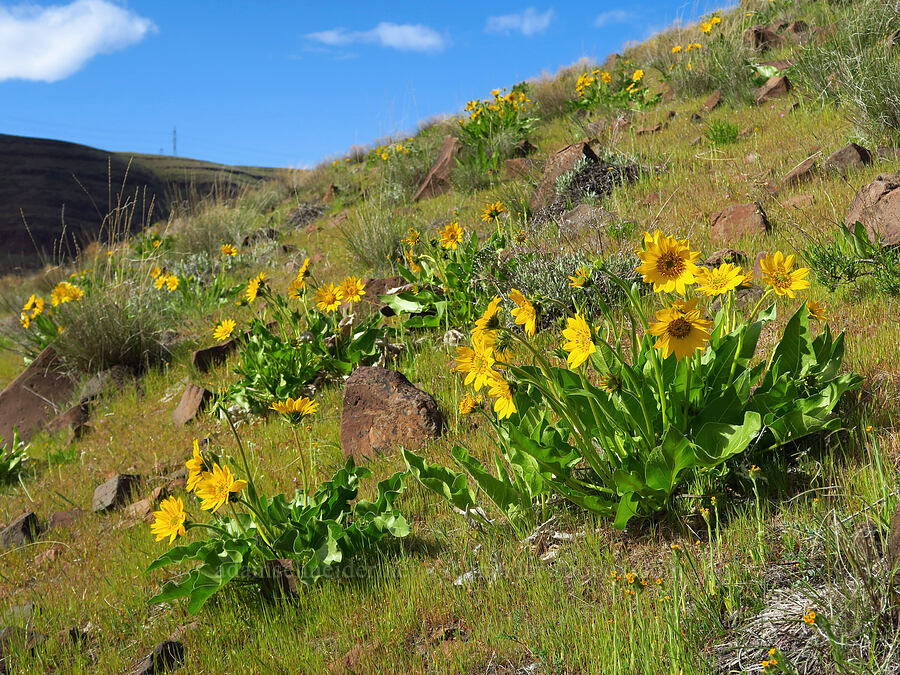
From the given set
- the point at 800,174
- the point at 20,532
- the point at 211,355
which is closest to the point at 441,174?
the point at 211,355

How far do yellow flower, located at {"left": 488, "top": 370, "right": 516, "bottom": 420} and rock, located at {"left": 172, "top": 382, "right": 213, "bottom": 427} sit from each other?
12.0ft

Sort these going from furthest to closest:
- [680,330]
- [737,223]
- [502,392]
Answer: [737,223]
[502,392]
[680,330]

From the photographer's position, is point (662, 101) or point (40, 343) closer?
point (40, 343)

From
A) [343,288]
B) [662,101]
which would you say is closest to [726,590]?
[343,288]

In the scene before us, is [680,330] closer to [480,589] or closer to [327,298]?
[480,589]

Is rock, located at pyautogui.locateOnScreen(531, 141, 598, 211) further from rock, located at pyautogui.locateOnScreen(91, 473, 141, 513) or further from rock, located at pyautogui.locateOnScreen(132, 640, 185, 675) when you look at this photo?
rock, located at pyautogui.locateOnScreen(132, 640, 185, 675)

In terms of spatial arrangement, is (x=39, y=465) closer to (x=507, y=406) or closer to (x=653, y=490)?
(x=507, y=406)

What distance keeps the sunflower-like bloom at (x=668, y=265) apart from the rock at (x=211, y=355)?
4.95 m

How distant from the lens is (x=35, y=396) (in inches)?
260

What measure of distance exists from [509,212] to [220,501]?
524 centimetres

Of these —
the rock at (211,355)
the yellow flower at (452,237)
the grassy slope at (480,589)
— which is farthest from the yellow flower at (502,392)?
the rock at (211,355)

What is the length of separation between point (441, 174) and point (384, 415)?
6.68m

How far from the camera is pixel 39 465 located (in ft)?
17.8

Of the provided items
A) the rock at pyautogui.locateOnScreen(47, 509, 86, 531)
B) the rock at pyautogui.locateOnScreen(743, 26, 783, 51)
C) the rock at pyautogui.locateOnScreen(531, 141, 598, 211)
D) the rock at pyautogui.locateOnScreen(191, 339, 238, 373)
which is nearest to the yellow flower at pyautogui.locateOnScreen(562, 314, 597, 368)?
the rock at pyautogui.locateOnScreen(47, 509, 86, 531)
